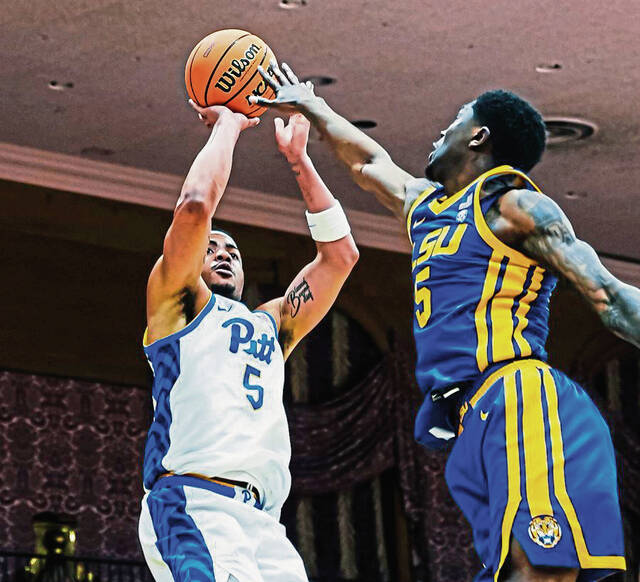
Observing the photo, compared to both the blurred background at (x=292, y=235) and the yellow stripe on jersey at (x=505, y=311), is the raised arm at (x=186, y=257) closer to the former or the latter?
the yellow stripe on jersey at (x=505, y=311)

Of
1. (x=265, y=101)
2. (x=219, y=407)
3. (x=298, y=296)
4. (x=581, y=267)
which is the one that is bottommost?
(x=581, y=267)

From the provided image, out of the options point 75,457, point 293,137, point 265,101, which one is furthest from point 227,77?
point 75,457

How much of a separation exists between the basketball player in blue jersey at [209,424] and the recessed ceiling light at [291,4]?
10.3 ft

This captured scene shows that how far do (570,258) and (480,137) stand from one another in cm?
56

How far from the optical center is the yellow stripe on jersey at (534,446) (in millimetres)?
3410

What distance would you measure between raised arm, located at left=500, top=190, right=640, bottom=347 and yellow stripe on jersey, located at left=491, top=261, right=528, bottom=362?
67mm

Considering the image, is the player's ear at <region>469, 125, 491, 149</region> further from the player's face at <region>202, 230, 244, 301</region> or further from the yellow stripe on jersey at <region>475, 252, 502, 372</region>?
the player's face at <region>202, 230, 244, 301</region>

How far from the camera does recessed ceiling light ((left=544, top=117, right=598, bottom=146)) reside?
9367 millimetres

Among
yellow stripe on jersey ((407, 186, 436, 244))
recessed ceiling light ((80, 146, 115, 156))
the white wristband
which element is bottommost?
yellow stripe on jersey ((407, 186, 436, 244))

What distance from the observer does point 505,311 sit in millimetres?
3627

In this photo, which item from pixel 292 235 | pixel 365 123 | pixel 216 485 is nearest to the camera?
pixel 216 485

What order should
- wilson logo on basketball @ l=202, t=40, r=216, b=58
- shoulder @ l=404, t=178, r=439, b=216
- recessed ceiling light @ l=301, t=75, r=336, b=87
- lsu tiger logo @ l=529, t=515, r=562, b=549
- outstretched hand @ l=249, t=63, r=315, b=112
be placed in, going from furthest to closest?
recessed ceiling light @ l=301, t=75, r=336, b=87, wilson logo on basketball @ l=202, t=40, r=216, b=58, outstretched hand @ l=249, t=63, r=315, b=112, shoulder @ l=404, t=178, r=439, b=216, lsu tiger logo @ l=529, t=515, r=562, b=549

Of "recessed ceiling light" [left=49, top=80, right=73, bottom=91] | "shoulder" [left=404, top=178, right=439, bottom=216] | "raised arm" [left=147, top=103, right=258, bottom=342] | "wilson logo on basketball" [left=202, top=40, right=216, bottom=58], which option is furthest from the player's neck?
"recessed ceiling light" [left=49, top=80, right=73, bottom=91]

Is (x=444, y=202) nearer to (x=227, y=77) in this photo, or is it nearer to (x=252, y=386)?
(x=252, y=386)
